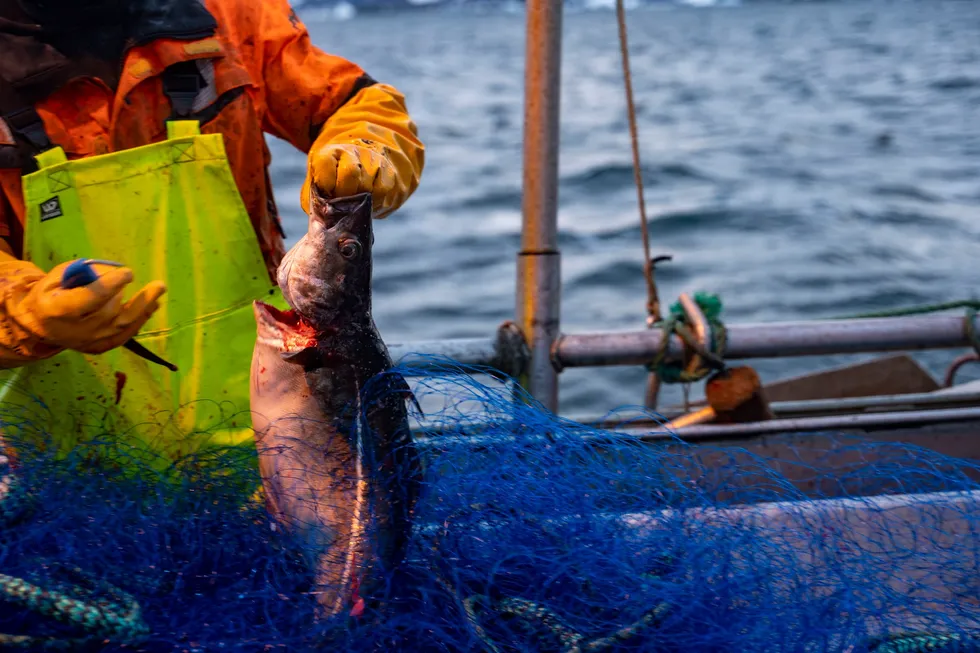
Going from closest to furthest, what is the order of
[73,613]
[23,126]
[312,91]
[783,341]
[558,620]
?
[73,613] → [558,620] → [23,126] → [312,91] → [783,341]

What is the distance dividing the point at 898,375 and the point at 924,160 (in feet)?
46.0

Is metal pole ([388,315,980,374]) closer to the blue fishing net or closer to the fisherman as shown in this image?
the fisherman

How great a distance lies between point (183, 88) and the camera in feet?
8.23

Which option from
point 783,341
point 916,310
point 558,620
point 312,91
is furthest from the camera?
point 916,310

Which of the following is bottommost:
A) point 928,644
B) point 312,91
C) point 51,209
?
point 928,644

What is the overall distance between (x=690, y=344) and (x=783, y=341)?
14.2 inches

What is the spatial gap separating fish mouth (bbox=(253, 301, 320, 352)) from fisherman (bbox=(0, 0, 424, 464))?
0.97 ft

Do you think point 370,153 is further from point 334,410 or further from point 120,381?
point 120,381

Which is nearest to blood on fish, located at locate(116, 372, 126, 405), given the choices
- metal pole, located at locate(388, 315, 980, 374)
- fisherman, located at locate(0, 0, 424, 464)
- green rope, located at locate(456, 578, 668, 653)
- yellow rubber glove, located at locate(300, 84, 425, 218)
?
fisherman, located at locate(0, 0, 424, 464)

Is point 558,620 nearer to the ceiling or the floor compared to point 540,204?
nearer to the floor

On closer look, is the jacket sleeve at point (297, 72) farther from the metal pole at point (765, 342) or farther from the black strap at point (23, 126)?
the metal pole at point (765, 342)

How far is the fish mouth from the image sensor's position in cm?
205

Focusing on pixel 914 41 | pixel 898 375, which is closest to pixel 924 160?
pixel 898 375

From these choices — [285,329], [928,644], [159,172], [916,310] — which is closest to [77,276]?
[285,329]
